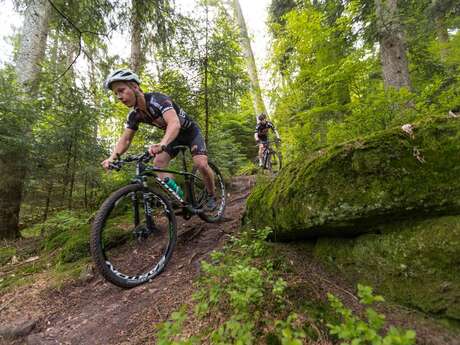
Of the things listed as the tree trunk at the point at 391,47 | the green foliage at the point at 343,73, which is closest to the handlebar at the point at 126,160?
the green foliage at the point at 343,73

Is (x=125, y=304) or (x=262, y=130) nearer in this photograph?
(x=125, y=304)

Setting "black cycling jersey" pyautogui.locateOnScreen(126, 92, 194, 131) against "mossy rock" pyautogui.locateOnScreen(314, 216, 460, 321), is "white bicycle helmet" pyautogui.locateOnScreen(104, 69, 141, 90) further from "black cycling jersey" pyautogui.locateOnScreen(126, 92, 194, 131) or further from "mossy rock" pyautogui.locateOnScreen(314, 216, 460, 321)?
"mossy rock" pyautogui.locateOnScreen(314, 216, 460, 321)

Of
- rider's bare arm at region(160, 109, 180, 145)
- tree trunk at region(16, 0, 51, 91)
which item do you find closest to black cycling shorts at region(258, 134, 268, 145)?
rider's bare arm at region(160, 109, 180, 145)

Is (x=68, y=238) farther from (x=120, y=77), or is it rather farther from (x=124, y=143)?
(x=120, y=77)

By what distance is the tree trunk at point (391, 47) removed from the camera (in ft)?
19.6

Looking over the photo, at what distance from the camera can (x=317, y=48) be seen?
23.4ft

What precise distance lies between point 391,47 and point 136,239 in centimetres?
722

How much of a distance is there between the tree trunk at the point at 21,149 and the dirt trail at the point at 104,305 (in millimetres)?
3265

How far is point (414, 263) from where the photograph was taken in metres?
2.04

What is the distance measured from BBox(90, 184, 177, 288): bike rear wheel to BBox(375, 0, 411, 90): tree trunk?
20.1 feet

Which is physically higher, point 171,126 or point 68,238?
point 171,126

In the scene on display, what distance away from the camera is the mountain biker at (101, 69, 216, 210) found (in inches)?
126

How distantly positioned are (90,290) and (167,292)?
126 centimetres

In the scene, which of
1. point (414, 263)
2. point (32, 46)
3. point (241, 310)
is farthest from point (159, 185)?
point (32, 46)
